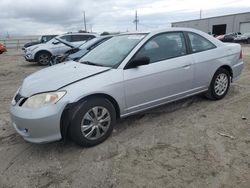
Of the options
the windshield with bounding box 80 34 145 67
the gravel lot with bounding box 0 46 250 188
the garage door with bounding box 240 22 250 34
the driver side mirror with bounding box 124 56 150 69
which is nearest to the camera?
the gravel lot with bounding box 0 46 250 188

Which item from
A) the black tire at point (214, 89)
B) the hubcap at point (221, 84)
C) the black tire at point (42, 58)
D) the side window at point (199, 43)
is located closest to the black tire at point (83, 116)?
the side window at point (199, 43)

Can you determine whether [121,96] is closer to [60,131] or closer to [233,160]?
[60,131]

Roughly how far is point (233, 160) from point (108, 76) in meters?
1.89

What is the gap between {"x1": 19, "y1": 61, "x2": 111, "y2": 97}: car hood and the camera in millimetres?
3221

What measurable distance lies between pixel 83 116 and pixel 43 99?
1.77 feet

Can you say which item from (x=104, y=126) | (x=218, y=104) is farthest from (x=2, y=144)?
(x=218, y=104)

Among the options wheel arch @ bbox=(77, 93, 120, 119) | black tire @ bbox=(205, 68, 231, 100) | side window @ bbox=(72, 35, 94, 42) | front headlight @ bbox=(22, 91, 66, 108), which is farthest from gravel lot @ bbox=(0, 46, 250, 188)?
side window @ bbox=(72, 35, 94, 42)

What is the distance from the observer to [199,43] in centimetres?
457

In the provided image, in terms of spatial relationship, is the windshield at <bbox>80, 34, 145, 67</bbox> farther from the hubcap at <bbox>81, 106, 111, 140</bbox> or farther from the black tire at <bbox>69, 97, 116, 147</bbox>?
the hubcap at <bbox>81, 106, 111, 140</bbox>

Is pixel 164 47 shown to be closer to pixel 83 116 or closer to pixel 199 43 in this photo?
pixel 199 43

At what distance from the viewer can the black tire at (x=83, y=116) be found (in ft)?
10.3

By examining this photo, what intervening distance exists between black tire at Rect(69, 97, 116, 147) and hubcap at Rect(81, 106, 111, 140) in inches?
1.4

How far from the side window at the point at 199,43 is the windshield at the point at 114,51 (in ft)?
3.36

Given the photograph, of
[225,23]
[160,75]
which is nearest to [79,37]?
[160,75]
